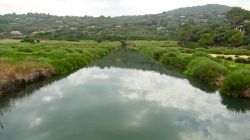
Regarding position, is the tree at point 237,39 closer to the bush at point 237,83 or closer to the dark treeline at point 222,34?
the dark treeline at point 222,34

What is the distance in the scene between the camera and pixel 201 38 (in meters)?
101

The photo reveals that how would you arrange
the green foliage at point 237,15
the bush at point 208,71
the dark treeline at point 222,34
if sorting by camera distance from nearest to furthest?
the bush at point 208,71
the dark treeline at point 222,34
the green foliage at point 237,15

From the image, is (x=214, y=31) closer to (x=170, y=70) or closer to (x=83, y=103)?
(x=170, y=70)

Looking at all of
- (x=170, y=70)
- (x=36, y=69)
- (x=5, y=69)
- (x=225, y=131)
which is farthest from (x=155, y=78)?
(x=225, y=131)

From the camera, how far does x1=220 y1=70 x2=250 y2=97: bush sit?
31612mm

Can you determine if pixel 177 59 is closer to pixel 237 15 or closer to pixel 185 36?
pixel 185 36

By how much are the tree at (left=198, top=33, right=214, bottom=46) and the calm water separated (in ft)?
193

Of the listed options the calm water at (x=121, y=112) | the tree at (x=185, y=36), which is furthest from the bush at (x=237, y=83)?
the tree at (x=185, y=36)

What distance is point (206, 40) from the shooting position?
324 ft

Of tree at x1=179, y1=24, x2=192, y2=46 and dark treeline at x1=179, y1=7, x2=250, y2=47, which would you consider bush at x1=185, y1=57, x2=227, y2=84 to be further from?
tree at x1=179, y1=24, x2=192, y2=46

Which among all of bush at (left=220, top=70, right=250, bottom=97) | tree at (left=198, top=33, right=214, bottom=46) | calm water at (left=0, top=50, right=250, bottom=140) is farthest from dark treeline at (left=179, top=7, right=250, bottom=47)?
bush at (left=220, top=70, right=250, bottom=97)

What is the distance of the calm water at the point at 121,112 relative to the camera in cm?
2206

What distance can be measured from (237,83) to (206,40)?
68.8 meters

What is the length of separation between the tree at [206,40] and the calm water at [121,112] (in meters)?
59.0
